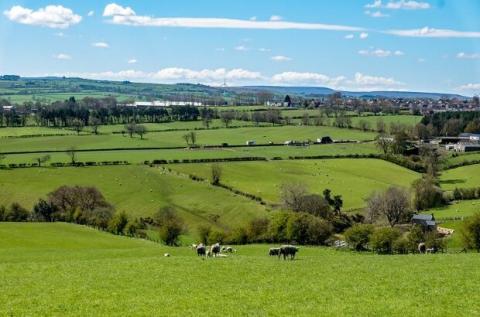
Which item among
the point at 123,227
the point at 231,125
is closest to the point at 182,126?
the point at 231,125

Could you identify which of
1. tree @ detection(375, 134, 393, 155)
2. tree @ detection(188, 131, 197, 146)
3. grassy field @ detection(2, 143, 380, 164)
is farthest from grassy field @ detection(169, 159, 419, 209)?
tree @ detection(188, 131, 197, 146)

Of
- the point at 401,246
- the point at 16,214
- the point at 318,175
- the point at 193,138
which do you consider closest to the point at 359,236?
the point at 401,246

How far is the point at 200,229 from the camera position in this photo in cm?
6462

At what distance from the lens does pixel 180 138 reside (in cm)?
16138

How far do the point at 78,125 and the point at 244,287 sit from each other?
6439 inches

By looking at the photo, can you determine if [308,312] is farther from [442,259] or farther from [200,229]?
[200,229]

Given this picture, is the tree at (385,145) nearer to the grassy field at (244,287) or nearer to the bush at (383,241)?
the bush at (383,241)

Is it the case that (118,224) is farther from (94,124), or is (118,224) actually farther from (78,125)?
(94,124)

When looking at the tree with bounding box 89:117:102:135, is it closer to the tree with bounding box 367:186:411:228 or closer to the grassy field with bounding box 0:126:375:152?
the grassy field with bounding box 0:126:375:152

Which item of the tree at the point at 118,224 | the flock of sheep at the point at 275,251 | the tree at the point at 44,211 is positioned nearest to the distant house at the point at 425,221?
the tree at the point at 118,224

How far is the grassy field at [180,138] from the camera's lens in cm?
14150

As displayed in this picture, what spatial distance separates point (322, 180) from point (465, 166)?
1587 inches

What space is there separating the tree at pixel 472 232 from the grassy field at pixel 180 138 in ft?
331

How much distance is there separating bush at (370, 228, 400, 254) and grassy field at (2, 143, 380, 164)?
244 feet
